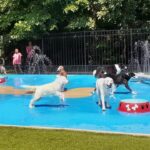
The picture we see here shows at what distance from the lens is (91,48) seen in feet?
93.8

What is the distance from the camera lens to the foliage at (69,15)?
2694cm

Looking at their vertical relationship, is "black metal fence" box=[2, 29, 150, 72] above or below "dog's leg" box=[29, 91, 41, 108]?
above

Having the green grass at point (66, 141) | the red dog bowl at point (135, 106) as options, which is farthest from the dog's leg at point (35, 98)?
the green grass at point (66, 141)

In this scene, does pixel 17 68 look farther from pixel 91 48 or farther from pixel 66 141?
pixel 66 141

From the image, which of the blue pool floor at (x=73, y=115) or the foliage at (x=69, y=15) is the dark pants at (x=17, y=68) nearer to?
the foliage at (x=69, y=15)

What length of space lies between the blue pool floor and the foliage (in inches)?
392

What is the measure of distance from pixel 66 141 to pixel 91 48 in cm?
1989

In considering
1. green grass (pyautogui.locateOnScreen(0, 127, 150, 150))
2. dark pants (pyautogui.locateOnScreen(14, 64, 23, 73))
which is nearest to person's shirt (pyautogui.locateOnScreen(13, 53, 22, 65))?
dark pants (pyautogui.locateOnScreen(14, 64, 23, 73))

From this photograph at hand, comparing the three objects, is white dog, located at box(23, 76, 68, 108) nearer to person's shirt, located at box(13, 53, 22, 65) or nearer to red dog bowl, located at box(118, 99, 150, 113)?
red dog bowl, located at box(118, 99, 150, 113)

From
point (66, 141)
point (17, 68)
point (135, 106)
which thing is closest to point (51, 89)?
point (135, 106)

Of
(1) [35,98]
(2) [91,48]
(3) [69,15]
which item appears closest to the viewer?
(1) [35,98]

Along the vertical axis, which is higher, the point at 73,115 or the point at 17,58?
the point at 17,58

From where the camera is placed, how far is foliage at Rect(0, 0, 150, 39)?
1061 inches

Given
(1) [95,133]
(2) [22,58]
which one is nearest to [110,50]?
(2) [22,58]
